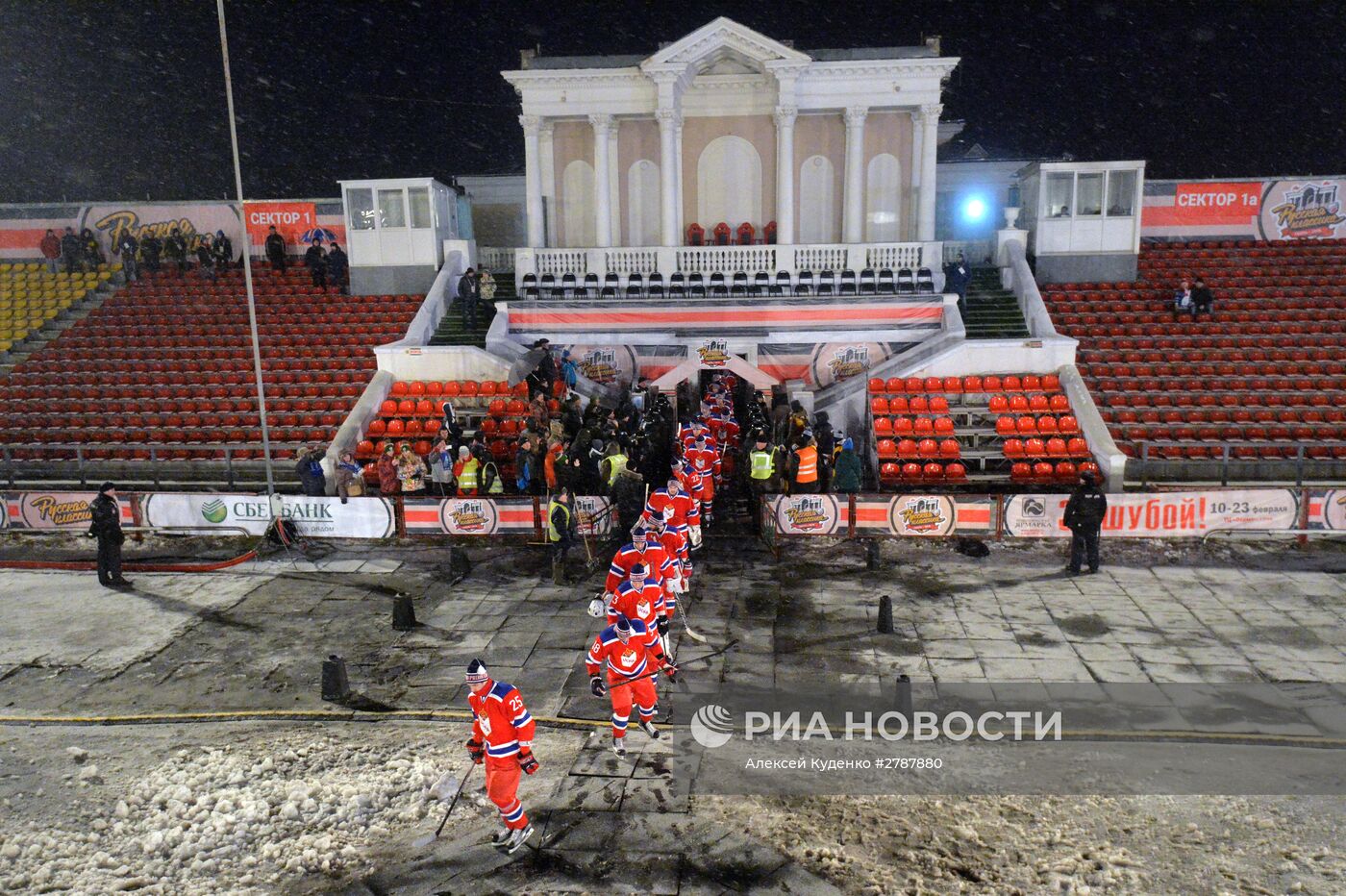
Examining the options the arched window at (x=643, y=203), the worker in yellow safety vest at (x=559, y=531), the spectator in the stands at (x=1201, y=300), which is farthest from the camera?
the arched window at (x=643, y=203)

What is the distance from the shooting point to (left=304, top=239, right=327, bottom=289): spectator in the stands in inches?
1064

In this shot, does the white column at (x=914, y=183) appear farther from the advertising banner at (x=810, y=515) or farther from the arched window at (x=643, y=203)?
the advertising banner at (x=810, y=515)

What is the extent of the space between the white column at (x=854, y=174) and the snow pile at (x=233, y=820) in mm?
20955

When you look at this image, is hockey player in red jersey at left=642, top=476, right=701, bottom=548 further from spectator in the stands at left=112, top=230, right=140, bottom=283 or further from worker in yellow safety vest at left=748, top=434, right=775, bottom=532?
spectator in the stands at left=112, top=230, right=140, bottom=283

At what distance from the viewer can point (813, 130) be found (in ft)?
89.6

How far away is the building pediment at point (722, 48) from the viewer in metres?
24.8

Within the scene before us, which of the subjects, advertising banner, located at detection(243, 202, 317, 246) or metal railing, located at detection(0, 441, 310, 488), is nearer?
metal railing, located at detection(0, 441, 310, 488)

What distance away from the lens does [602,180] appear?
87.8ft

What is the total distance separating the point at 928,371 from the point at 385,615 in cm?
1413

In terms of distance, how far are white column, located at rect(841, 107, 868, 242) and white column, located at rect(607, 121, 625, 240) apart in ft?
22.7

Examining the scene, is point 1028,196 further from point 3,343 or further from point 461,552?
point 3,343

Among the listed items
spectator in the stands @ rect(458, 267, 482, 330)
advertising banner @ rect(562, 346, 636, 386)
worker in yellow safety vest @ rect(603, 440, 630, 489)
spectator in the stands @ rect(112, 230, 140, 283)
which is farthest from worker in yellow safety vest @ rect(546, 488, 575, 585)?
spectator in the stands @ rect(112, 230, 140, 283)

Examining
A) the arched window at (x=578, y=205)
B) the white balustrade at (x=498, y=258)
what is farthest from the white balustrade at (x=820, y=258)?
the white balustrade at (x=498, y=258)

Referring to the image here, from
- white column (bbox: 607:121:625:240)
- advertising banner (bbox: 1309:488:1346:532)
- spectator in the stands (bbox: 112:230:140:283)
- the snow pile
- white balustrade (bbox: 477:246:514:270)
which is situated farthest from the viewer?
white balustrade (bbox: 477:246:514:270)
